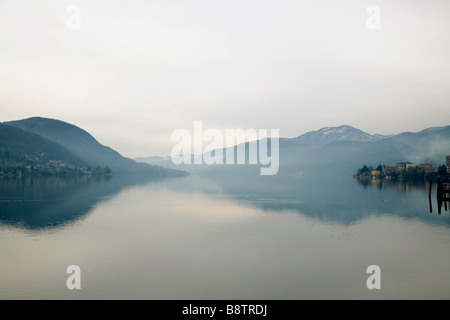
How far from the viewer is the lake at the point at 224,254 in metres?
40.4

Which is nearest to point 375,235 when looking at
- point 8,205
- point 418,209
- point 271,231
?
point 271,231

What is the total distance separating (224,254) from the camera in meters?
56.0

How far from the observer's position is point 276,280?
43688 millimetres

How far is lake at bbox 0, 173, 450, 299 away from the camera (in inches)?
1591

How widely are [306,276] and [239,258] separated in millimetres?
12068
